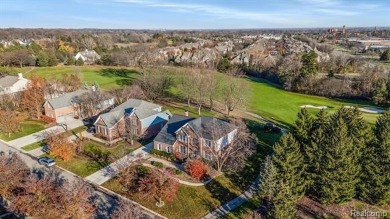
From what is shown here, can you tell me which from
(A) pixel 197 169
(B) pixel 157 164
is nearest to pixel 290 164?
(A) pixel 197 169

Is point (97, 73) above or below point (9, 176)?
above

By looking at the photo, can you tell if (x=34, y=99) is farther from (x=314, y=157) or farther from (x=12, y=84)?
(x=314, y=157)

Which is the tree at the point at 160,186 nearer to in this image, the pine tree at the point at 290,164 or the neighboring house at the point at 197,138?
the neighboring house at the point at 197,138

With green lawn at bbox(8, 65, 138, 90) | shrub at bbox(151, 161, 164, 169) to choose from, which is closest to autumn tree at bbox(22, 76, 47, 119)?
green lawn at bbox(8, 65, 138, 90)

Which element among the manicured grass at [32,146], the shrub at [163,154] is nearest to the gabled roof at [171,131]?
the shrub at [163,154]

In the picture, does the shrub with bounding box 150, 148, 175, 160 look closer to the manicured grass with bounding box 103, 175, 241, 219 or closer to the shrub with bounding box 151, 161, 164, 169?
the shrub with bounding box 151, 161, 164, 169

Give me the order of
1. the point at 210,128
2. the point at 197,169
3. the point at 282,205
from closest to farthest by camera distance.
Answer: the point at 282,205
the point at 197,169
the point at 210,128
